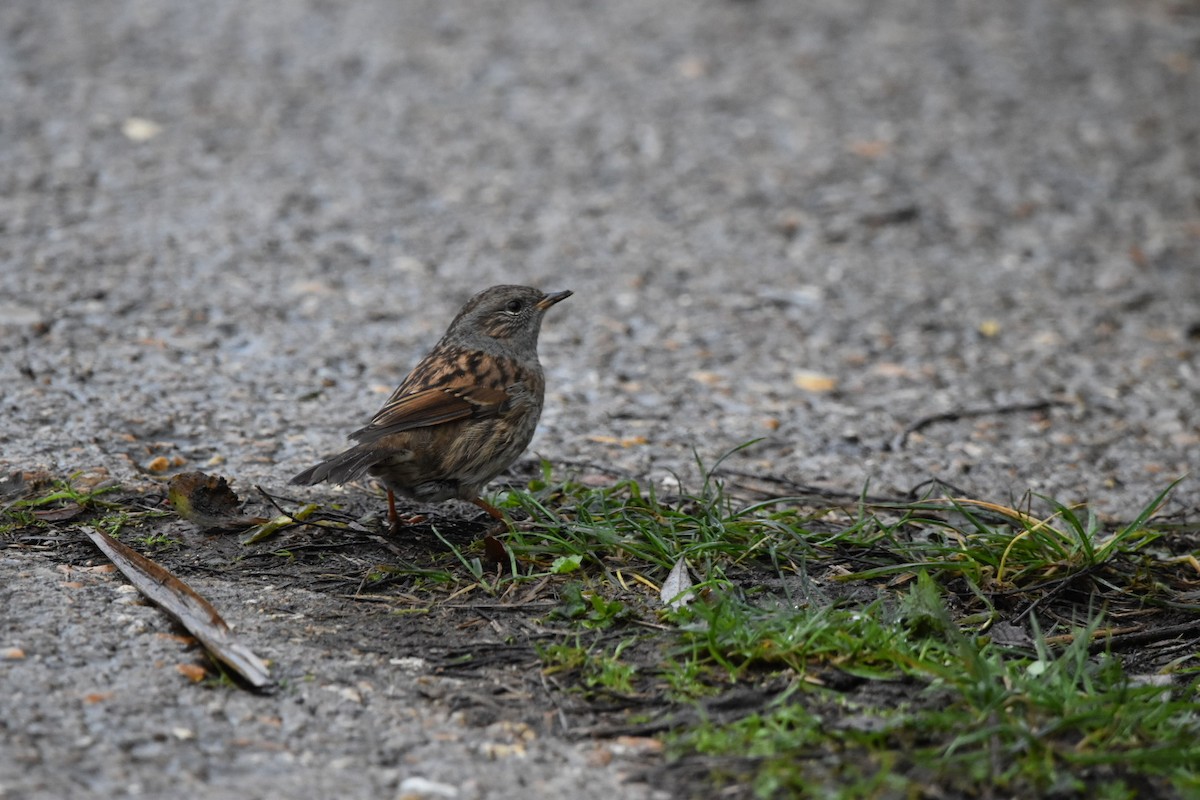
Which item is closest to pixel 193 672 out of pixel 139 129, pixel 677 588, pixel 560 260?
pixel 677 588

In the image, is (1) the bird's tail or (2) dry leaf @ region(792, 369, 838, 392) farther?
(2) dry leaf @ region(792, 369, 838, 392)

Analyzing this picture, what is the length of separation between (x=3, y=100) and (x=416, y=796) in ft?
26.0

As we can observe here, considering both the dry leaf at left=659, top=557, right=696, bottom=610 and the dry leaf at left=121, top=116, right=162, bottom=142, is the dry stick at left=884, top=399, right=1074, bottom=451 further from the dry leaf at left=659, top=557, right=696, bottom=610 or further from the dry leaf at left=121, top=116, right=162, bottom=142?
the dry leaf at left=121, top=116, right=162, bottom=142

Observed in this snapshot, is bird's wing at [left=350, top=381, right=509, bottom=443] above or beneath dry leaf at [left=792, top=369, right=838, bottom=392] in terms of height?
above

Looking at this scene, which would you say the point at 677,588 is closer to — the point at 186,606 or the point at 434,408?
the point at 434,408

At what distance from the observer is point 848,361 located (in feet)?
23.6

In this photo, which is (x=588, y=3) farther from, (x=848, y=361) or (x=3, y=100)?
(x=848, y=361)

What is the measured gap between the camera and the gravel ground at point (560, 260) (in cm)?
374

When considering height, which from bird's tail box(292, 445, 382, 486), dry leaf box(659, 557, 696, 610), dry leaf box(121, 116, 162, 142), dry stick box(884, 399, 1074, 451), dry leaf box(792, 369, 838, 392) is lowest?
dry stick box(884, 399, 1074, 451)

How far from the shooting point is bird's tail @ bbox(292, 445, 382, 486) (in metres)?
4.35

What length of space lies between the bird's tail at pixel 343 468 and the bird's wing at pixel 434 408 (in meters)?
0.07

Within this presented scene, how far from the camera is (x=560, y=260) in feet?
26.7

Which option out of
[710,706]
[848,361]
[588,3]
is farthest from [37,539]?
[588,3]

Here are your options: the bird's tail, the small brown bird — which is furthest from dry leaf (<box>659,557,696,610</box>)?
the bird's tail
